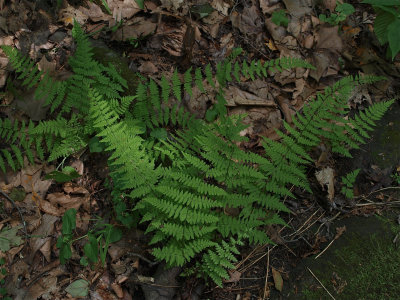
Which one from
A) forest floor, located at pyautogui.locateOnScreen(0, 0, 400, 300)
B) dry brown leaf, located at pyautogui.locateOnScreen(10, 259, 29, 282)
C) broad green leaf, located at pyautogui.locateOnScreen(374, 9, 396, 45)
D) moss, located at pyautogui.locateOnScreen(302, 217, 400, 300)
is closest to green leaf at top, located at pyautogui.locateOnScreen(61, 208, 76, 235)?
forest floor, located at pyautogui.locateOnScreen(0, 0, 400, 300)

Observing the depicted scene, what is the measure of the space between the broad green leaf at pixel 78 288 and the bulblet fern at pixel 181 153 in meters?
0.62

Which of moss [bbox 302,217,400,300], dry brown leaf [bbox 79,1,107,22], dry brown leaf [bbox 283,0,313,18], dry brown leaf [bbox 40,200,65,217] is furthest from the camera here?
dry brown leaf [bbox 283,0,313,18]

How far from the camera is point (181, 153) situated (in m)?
3.09

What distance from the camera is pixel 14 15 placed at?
12.0ft

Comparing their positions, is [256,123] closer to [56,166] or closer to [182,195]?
[182,195]

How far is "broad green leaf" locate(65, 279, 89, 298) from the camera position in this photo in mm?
2635

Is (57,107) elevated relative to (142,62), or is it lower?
lower

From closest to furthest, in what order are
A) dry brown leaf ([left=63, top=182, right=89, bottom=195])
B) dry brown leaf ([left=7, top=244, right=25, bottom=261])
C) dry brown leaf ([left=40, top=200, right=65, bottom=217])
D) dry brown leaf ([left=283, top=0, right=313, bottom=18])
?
dry brown leaf ([left=7, top=244, right=25, bottom=261]) < dry brown leaf ([left=40, top=200, right=65, bottom=217]) < dry brown leaf ([left=63, top=182, right=89, bottom=195]) < dry brown leaf ([left=283, top=0, right=313, bottom=18])

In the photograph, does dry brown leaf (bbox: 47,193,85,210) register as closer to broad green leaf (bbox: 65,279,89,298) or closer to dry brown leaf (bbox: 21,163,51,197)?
dry brown leaf (bbox: 21,163,51,197)

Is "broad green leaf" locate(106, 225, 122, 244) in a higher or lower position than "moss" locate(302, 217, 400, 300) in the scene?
lower

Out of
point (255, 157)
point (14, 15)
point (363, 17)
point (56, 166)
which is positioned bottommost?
point (56, 166)

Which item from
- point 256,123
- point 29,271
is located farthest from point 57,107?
point 256,123

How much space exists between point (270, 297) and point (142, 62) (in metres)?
2.88

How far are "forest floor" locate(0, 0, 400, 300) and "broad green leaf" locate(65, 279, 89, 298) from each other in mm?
11
